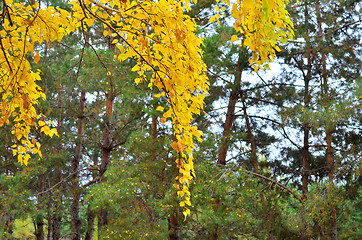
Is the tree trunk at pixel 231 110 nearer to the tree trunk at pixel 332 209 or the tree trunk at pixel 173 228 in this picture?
the tree trunk at pixel 173 228

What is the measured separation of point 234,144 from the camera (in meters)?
7.89

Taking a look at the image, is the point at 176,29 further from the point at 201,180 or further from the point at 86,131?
the point at 86,131

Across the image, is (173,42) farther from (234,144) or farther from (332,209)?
(234,144)

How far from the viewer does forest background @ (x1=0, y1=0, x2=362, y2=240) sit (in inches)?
231

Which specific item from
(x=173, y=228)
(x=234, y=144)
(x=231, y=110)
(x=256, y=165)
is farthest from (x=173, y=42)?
(x=231, y=110)

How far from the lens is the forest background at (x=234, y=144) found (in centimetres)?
588

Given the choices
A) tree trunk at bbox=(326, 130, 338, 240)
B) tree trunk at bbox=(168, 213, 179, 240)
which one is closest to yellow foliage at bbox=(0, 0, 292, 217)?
tree trunk at bbox=(326, 130, 338, 240)

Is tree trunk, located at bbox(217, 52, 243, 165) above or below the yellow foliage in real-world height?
above

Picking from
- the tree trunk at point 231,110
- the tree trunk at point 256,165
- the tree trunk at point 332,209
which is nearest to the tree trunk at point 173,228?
the tree trunk at point 256,165

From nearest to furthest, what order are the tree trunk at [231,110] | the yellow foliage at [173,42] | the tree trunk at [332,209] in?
the yellow foliage at [173,42]
the tree trunk at [332,209]
the tree trunk at [231,110]

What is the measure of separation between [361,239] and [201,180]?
Answer: 15.5 feet

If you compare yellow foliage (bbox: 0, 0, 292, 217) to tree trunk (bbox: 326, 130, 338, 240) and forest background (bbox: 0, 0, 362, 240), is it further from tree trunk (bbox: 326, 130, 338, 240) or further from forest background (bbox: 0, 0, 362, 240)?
tree trunk (bbox: 326, 130, 338, 240)

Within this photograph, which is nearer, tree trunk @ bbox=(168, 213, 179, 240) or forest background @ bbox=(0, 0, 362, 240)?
forest background @ bbox=(0, 0, 362, 240)

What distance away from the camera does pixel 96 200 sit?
593cm
